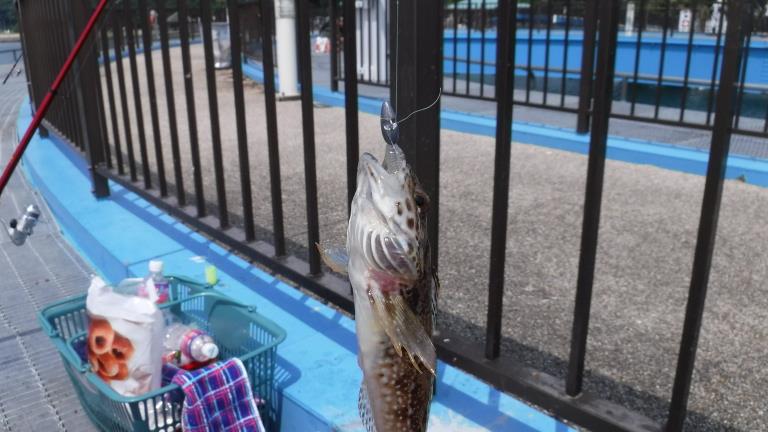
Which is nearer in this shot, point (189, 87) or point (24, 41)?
point (189, 87)

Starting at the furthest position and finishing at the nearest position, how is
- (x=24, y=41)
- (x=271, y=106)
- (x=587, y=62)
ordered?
(x=24, y=41) < (x=587, y=62) < (x=271, y=106)

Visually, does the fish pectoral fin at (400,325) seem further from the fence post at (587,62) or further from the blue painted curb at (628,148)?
the fence post at (587,62)

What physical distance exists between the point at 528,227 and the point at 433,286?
3.46 meters

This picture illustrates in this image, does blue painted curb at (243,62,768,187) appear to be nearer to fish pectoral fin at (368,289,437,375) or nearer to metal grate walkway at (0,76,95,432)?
metal grate walkway at (0,76,95,432)

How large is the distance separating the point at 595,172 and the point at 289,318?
1589 mm

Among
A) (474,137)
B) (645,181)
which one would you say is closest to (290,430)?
(645,181)

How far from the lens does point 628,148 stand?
6.36m

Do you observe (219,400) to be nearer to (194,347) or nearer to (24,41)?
(194,347)

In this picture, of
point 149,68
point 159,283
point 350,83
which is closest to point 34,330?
point 159,283

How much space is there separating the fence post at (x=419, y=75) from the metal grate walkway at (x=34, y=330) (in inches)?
67.5

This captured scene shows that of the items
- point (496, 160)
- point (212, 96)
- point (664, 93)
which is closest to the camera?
point (496, 160)

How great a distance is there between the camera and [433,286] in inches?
46.0

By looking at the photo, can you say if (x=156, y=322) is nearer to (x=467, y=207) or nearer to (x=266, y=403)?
(x=266, y=403)

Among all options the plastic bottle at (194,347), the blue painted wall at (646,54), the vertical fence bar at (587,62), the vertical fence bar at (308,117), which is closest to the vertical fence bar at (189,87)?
the vertical fence bar at (308,117)
